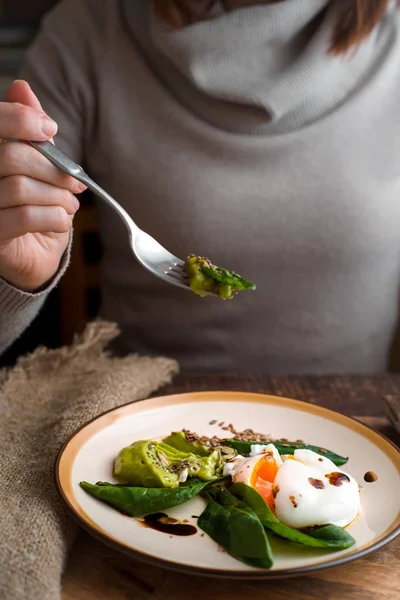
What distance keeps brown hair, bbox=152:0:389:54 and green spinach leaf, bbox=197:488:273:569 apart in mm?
1189

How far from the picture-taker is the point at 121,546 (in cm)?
76

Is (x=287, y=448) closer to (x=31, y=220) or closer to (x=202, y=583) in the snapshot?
(x=202, y=583)

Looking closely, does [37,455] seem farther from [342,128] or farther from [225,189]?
[342,128]

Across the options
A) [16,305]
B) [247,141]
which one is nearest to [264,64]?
[247,141]

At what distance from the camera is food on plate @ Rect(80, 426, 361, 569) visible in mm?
797

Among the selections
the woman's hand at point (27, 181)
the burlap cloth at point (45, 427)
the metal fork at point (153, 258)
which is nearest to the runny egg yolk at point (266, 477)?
the burlap cloth at point (45, 427)

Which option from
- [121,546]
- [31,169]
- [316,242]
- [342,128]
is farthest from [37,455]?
[342,128]

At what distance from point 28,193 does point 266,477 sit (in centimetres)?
53

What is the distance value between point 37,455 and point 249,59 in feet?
3.59

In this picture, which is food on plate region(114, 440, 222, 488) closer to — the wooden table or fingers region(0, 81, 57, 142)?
the wooden table

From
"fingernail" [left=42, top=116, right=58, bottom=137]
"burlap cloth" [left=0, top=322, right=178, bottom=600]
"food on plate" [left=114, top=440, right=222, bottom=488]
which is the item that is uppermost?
"fingernail" [left=42, top=116, right=58, bottom=137]

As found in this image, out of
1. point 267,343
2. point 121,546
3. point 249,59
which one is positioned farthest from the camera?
point 267,343

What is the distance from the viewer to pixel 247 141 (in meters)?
1.67

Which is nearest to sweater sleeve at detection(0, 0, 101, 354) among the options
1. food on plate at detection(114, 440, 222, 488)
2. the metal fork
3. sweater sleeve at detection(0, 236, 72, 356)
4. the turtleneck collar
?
the turtleneck collar
